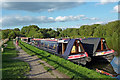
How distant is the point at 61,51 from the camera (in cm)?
1065

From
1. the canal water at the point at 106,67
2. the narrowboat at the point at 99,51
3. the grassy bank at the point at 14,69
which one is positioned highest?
the narrowboat at the point at 99,51

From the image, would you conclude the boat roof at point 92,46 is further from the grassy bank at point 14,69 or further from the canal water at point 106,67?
the grassy bank at point 14,69

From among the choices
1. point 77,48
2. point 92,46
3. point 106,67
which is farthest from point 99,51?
point 77,48

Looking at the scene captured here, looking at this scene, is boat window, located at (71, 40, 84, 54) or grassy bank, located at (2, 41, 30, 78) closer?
grassy bank, located at (2, 41, 30, 78)

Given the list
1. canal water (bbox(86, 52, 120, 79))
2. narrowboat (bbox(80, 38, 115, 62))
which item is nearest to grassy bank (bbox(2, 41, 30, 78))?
canal water (bbox(86, 52, 120, 79))

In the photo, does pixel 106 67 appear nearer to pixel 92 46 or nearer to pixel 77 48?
pixel 92 46

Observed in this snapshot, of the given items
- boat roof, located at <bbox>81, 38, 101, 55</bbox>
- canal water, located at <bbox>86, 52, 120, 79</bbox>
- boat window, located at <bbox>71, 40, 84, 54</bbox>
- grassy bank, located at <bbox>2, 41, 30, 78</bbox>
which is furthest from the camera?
boat roof, located at <bbox>81, 38, 101, 55</bbox>

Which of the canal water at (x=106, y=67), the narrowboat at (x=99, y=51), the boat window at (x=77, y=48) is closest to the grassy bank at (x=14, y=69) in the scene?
the boat window at (x=77, y=48)

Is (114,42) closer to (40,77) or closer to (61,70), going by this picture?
(61,70)

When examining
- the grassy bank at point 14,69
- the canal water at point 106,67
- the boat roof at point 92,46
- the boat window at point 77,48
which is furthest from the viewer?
the boat roof at point 92,46

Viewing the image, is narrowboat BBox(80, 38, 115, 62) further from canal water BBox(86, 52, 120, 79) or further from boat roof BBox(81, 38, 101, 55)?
canal water BBox(86, 52, 120, 79)

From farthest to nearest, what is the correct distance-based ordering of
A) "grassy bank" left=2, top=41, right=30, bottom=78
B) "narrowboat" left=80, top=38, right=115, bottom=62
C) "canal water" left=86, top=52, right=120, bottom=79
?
1. "narrowboat" left=80, top=38, right=115, bottom=62
2. "canal water" left=86, top=52, right=120, bottom=79
3. "grassy bank" left=2, top=41, right=30, bottom=78

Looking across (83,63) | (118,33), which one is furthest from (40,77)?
(118,33)

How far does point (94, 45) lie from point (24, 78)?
297 inches
